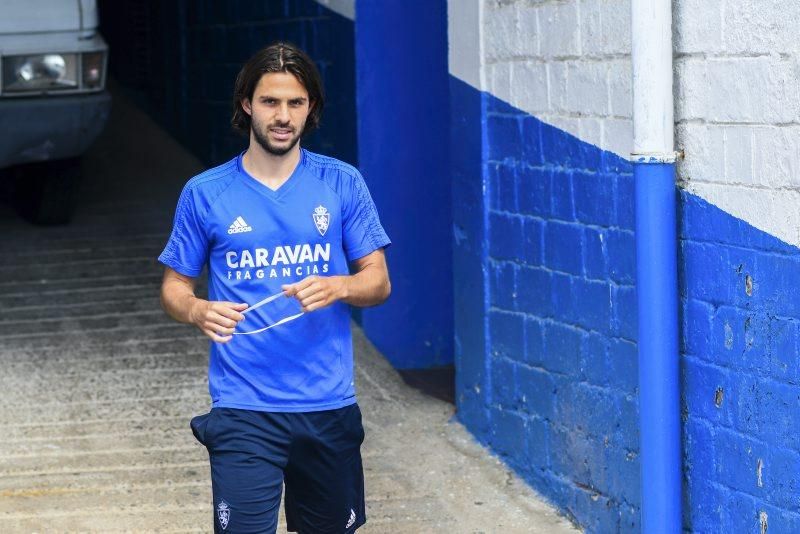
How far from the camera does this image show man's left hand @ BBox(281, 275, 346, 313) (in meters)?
3.54

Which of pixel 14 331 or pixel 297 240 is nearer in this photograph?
pixel 297 240

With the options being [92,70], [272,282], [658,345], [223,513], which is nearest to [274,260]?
[272,282]

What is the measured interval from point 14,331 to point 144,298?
72 cm

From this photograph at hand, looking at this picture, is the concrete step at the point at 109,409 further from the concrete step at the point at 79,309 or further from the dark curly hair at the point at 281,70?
the dark curly hair at the point at 281,70

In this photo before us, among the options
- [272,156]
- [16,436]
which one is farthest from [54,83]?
[272,156]

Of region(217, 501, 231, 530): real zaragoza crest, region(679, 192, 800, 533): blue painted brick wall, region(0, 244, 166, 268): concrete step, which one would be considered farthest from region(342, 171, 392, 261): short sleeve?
region(0, 244, 166, 268): concrete step

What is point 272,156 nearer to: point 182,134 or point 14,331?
point 14,331

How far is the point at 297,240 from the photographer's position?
148 inches

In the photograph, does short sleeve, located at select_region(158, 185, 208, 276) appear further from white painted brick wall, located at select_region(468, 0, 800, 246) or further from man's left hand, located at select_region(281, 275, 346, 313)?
white painted brick wall, located at select_region(468, 0, 800, 246)

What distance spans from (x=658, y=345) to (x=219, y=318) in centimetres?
138

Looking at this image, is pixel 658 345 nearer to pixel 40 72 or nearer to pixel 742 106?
pixel 742 106

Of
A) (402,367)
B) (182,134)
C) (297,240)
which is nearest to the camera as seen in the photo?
(297,240)

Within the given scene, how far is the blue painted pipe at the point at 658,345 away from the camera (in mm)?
4277

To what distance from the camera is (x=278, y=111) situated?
12.4 feet
